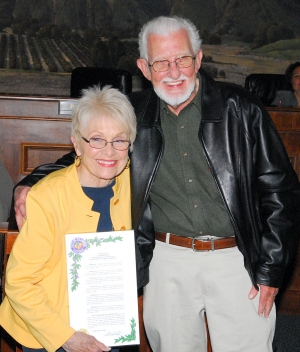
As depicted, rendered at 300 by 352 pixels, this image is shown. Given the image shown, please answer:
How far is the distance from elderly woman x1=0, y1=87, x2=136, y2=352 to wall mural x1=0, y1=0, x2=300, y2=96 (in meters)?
5.80

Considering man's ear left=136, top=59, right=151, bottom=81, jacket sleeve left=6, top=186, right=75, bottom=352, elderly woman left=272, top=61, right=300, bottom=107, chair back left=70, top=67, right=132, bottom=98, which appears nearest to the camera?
jacket sleeve left=6, top=186, right=75, bottom=352

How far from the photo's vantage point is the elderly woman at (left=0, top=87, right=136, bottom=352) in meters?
1.95

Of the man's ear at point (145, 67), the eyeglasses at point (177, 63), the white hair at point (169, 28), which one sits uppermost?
the white hair at point (169, 28)

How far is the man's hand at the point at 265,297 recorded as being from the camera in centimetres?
232

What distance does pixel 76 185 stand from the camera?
6.80ft

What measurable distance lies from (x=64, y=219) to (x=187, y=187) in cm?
55

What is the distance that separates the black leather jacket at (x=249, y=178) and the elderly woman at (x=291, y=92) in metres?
3.28

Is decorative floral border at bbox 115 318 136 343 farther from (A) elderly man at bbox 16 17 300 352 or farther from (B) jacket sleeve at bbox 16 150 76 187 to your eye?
(B) jacket sleeve at bbox 16 150 76 187

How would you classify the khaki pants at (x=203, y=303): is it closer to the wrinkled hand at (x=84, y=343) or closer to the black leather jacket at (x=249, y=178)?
the black leather jacket at (x=249, y=178)

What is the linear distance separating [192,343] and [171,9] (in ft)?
21.7

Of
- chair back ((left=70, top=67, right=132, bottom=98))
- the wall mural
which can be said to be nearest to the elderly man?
chair back ((left=70, top=67, right=132, bottom=98))

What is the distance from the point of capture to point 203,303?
2432 mm

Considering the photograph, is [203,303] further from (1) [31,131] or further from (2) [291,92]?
(2) [291,92]

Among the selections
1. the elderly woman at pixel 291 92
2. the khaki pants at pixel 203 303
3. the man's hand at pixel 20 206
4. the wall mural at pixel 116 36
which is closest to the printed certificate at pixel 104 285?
the man's hand at pixel 20 206
